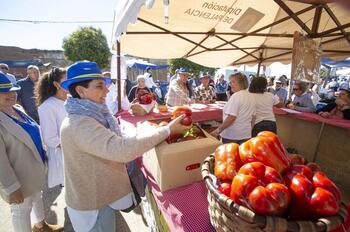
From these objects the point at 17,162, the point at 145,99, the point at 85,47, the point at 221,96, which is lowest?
the point at 17,162

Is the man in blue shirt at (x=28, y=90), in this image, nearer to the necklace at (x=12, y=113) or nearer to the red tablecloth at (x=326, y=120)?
the necklace at (x=12, y=113)

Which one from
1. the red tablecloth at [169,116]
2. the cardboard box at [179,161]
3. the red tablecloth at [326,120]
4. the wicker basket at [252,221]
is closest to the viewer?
the wicker basket at [252,221]

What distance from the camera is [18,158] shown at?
192cm

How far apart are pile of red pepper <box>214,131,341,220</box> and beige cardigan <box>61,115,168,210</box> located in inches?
21.6

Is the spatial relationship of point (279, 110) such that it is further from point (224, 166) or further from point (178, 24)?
point (224, 166)

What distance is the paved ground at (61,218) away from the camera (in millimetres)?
2641

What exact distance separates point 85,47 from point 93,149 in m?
28.0

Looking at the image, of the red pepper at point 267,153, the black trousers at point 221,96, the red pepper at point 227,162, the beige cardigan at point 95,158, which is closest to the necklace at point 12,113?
the beige cardigan at point 95,158

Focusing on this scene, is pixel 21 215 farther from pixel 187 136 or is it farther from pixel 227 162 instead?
pixel 227 162

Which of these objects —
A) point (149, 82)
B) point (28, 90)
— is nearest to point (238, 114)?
point (28, 90)

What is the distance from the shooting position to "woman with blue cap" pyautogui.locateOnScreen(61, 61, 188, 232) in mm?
1235

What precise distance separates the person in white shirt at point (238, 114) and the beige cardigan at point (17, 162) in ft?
6.80

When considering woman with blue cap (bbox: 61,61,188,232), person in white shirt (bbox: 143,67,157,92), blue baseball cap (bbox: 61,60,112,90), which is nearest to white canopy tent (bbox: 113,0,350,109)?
blue baseball cap (bbox: 61,60,112,90)

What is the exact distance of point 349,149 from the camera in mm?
3516
